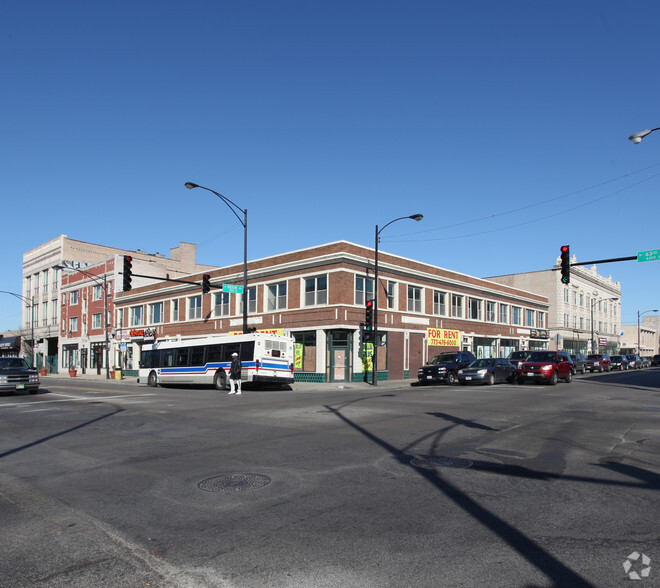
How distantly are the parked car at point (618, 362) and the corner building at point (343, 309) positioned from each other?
478 inches

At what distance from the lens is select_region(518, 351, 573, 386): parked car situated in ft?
93.6

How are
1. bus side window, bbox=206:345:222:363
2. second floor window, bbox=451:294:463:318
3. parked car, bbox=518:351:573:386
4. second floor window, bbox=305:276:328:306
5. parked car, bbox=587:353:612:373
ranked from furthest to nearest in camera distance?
1. parked car, bbox=587:353:612:373
2. second floor window, bbox=451:294:463:318
3. second floor window, bbox=305:276:328:306
4. parked car, bbox=518:351:573:386
5. bus side window, bbox=206:345:222:363

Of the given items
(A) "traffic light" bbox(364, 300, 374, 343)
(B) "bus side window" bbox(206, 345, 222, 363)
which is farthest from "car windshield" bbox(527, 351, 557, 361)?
(B) "bus side window" bbox(206, 345, 222, 363)

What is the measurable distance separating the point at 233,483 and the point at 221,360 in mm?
21575

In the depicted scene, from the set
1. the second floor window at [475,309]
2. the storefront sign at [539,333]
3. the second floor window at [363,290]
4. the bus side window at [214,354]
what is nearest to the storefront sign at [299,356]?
the second floor window at [363,290]

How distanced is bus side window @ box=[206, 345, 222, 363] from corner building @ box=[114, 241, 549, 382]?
5.74 m

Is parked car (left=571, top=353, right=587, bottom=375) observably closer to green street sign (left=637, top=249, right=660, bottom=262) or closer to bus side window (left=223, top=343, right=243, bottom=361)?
green street sign (left=637, top=249, right=660, bottom=262)

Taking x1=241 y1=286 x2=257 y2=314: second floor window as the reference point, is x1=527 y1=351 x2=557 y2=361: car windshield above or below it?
below

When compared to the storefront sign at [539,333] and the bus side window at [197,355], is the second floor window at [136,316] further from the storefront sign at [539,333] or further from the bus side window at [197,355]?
the storefront sign at [539,333]

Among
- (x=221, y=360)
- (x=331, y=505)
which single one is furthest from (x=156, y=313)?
(x=331, y=505)

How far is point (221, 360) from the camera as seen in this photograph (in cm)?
2802

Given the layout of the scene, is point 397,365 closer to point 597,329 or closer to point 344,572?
point 344,572

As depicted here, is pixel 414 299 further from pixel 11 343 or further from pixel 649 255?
pixel 11 343

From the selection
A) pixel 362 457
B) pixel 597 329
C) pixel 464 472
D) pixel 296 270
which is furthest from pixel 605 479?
pixel 597 329
